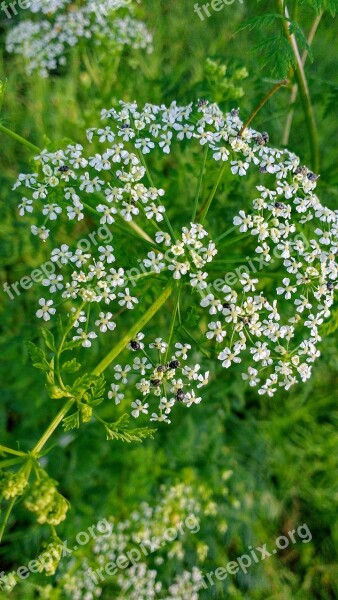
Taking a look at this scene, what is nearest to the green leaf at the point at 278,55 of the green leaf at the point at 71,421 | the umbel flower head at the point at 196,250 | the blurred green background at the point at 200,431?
the umbel flower head at the point at 196,250

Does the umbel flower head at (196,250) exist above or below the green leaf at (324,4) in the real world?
below

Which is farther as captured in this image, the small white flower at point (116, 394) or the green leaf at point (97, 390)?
the small white flower at point (116, 394)

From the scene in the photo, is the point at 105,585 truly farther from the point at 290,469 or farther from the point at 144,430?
the point at 144,430

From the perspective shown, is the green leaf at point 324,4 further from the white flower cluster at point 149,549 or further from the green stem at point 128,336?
the white flower cluster at point 149,549

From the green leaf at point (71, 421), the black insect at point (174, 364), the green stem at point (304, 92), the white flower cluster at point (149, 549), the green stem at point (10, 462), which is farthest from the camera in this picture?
the white flower cluster at point (149, 549)

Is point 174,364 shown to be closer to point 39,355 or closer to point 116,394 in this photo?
point 116,394

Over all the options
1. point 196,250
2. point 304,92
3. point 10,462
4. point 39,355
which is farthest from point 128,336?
point 304,92

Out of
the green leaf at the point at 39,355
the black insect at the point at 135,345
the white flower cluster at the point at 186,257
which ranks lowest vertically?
the green leaf at the point at 39,355
